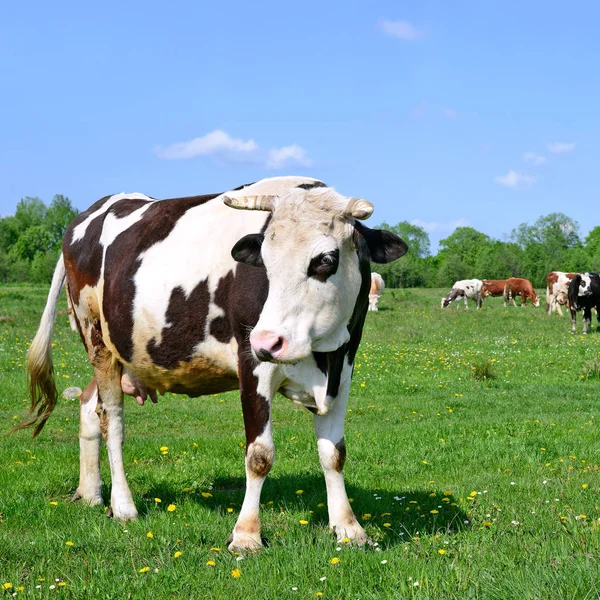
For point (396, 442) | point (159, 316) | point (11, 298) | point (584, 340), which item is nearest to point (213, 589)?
point (159, 316)

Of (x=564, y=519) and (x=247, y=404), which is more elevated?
(x=247, y=404)

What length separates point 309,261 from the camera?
17.1ft

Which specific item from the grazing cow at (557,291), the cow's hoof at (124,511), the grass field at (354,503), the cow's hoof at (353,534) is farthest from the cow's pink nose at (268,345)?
the grazing cow at (557,291)

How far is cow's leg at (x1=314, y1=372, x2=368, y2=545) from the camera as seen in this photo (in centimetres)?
593

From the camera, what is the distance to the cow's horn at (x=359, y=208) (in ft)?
17.5

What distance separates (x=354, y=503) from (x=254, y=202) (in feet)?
10.1

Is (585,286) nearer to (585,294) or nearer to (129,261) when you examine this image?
(585,294)

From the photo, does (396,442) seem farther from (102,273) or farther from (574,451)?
(102,273)

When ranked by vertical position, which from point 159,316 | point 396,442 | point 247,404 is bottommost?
point 396,442

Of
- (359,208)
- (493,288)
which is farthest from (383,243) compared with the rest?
(493,288)

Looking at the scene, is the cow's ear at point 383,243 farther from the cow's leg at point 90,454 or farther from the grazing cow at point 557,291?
the grazing cow at point 557,291

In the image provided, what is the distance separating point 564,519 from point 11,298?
35.3m

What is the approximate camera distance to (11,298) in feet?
121

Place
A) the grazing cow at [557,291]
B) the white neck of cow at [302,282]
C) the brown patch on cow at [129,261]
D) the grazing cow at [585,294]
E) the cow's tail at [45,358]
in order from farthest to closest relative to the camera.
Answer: the grazing cow at [557,291] → the grazing cow at [585,294] → the cow's tail at [45,358] → the brown patch on cow at [129,261] → the white neck of cow at [302,282]
